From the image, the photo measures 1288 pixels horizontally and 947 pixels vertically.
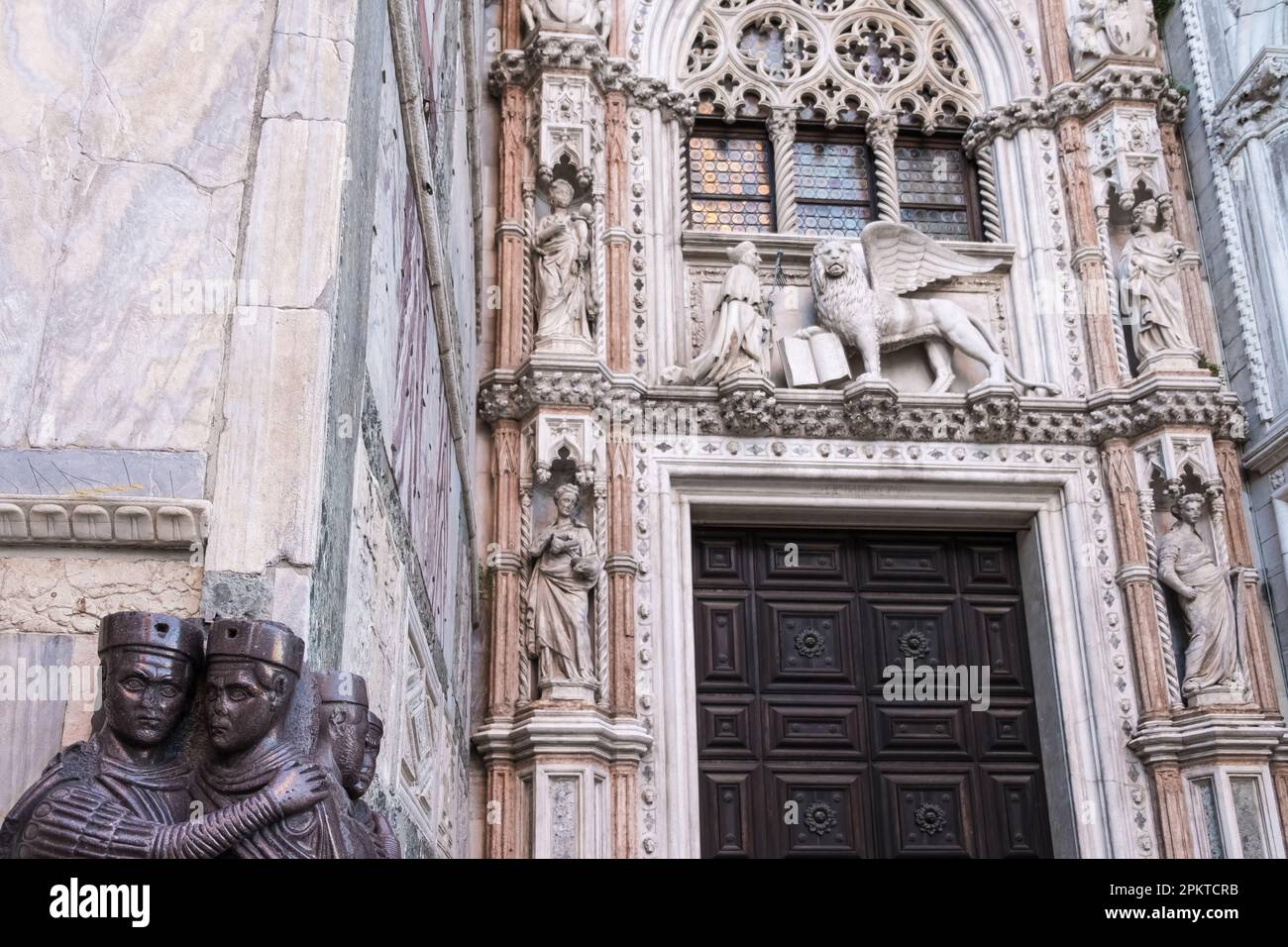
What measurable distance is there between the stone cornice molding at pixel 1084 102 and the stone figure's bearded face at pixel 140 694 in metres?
10.1

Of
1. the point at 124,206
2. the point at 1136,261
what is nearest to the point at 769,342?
the point at 1136,261

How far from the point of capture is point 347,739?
2.96m

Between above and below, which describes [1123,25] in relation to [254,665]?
above

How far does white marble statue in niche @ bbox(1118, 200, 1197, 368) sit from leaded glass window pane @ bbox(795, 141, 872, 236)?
7.16 feet

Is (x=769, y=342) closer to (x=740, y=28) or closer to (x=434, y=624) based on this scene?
(x=740, y=28)

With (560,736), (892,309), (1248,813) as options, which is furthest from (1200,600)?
(560,736)

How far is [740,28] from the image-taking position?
39.2 feet

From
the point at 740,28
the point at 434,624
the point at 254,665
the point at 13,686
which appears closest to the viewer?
the point at 254,665

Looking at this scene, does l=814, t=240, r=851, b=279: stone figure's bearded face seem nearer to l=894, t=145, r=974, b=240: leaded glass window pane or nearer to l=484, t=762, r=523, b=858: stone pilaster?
l=894, t=145, r=974, b=240: leaded glass window pane

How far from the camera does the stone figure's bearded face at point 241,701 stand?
2781 millimetres

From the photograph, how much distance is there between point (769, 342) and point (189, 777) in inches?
322

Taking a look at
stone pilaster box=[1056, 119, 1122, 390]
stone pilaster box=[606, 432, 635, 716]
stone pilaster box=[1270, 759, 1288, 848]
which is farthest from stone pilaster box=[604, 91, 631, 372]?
stone pilaster box=[1270, 759, 1288, 848]

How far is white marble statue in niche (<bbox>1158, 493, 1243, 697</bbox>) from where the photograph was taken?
381 inches

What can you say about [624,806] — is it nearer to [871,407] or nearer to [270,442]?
[871,407]
